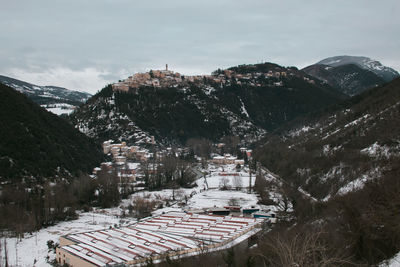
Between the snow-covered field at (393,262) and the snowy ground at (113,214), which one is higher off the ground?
the snow-covered field at (393,262)

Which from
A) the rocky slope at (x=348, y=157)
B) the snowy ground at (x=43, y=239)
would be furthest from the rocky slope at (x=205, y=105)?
the snowy ground at (x=43, y=239)

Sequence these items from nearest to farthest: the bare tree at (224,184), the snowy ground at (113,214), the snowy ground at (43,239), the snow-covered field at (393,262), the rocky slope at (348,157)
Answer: the snow-covered field at (393,262) → the snowy ground at (43,239) → the snowy ground at (113,214) → the rocky slope at (348,157) → the bare tree at (224,184)

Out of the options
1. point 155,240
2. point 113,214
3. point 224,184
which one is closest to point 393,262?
point 155,240

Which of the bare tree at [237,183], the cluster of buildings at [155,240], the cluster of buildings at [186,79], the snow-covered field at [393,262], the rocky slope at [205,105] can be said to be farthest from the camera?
the cluster of buildings at [186,79]

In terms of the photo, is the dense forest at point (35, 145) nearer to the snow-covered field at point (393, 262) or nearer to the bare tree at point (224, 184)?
the bare tree at point (224, 184)

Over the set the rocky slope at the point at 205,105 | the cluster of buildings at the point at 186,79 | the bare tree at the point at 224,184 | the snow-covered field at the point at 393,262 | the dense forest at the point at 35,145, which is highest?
the cluster of buildings at the point at 186,79

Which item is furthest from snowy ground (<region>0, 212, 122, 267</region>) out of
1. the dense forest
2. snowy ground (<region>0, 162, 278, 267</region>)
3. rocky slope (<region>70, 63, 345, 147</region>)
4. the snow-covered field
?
rocky slope (<region>70, 63, 345, 147</region>)

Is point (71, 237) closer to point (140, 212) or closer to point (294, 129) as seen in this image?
point (140, 212)
